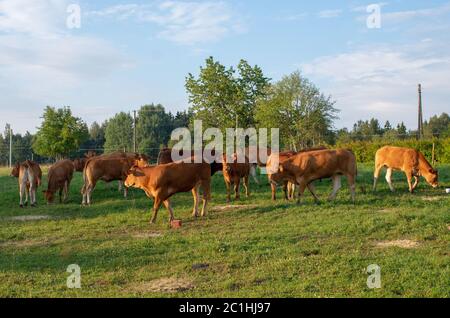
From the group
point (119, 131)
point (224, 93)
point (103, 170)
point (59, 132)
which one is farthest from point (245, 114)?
point (119, 131)

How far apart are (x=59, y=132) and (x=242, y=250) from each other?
35992 millimetres

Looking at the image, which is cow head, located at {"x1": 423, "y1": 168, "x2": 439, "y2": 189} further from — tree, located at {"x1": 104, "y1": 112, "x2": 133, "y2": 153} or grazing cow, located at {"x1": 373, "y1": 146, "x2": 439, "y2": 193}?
tree, located at {"x1": 104, "y1": 112, "x2": 133, "y2": 153}

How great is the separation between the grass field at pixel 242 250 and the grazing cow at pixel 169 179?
0.64 metres

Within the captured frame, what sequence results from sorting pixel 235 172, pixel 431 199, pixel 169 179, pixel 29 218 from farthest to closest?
pixel 235 172
pixel 29 218
pixel 431 199
pixel 169 179

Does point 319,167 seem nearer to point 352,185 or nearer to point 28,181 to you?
point 352,185

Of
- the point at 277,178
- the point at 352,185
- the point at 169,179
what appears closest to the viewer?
the point at 169,179

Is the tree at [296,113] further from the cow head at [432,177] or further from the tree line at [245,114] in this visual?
the cow head at [432,177]

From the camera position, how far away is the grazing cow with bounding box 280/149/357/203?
15.9 metres

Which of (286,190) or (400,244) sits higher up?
(286,190)

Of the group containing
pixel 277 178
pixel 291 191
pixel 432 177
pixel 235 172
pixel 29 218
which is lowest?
pixel 29 218

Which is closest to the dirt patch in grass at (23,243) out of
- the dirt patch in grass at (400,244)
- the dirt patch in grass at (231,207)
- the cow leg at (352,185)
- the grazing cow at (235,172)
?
the dirt patch in grass at (231,207)

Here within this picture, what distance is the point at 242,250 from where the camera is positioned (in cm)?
1028

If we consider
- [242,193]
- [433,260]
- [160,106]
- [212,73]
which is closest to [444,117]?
[160,106]
